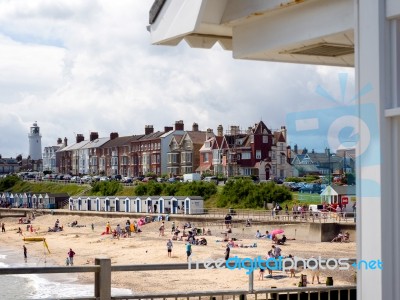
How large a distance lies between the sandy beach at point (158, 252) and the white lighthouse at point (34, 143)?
10475 centimetres

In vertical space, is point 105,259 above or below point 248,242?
above

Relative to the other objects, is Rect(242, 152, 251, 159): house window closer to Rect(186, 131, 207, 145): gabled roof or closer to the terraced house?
the terraced house

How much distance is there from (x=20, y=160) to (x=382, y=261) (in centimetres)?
17523

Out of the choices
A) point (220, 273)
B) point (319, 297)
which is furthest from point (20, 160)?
point (319, 297)

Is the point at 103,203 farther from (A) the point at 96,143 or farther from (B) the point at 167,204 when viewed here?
(A) the point at 96,143

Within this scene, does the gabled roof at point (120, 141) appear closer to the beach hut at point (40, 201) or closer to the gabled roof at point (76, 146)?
the gabled roof at point (76, 146)

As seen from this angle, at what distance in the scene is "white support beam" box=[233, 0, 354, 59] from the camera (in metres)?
3.26

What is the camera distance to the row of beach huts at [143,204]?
2347 inches

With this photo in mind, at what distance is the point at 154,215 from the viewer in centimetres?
6191

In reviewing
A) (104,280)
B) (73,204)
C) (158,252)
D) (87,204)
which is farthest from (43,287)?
(73,204)

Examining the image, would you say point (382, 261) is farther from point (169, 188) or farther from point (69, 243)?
point (169, 188)

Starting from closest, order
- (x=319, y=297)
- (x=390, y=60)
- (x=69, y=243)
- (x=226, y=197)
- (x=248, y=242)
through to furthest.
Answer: (x=390, y=60) < (x=319, y=297) < (x=248, y=242) < (x=69, y=243) < (x=226, y=197)

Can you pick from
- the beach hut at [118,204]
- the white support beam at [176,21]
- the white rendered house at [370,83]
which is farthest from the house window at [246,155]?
the white rendered house at [370,83]

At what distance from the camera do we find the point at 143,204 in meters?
67.4
